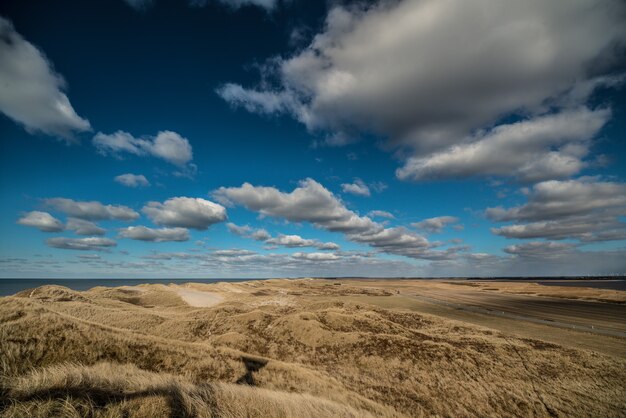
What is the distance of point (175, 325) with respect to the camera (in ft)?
90.4

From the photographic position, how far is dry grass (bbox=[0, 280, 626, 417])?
26.8 feet

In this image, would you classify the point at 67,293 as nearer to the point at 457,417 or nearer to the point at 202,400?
the point at 202,400

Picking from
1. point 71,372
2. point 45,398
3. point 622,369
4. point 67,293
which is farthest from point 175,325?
point 622,369

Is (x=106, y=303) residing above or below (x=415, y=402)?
above

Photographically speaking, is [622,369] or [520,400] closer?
[520,400]

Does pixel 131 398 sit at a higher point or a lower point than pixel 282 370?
higher

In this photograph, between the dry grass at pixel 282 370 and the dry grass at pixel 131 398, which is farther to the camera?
the dry grass at pixel 282 370

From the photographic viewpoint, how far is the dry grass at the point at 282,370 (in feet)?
26.8

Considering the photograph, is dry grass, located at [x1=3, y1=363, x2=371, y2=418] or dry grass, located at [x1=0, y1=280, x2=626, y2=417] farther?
dry grass, located at [x1=0, y1=280, x2=626, y2=417]

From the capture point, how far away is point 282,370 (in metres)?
16.8

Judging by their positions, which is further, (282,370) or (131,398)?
(282,370)

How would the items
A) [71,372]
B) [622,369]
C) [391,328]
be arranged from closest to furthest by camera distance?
[71,372] < [622,369] < [391,328]

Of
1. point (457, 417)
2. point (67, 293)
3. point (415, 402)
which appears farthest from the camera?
point (67, 293)

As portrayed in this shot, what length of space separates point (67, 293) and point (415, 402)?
171 ft
